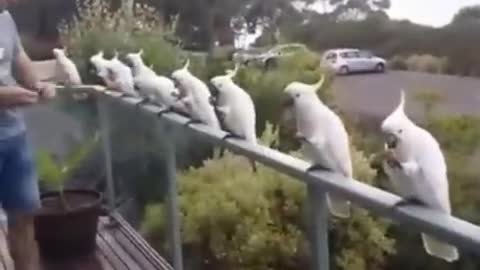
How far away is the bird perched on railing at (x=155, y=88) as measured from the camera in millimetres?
2178

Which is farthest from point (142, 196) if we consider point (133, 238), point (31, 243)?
point (31, 243)

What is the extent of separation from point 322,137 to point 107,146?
1884 mm

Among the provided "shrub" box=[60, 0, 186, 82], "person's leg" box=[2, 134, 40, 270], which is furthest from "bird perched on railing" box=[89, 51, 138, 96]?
"shrub" box=[60, 0, 186, 82]

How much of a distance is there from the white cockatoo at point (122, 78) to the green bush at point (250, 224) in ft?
1.38

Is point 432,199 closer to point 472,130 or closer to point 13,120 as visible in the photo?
point 13,120

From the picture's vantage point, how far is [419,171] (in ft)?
3.58

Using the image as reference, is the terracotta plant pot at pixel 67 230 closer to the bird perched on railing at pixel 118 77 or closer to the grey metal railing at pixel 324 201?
the bird perched on railing at pixel 118 77

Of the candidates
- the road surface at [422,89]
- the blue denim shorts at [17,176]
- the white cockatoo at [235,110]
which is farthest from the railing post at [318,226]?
the road surface at [422,89]

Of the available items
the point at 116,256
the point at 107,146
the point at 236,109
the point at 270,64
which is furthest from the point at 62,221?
the point at 270,64

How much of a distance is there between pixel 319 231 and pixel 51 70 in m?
2.48

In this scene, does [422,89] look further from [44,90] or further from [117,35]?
[117,35]

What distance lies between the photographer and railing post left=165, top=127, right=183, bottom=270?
2.24m

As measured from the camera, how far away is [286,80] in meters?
3.91

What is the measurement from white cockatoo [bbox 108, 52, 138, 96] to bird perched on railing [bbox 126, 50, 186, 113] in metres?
0.02
